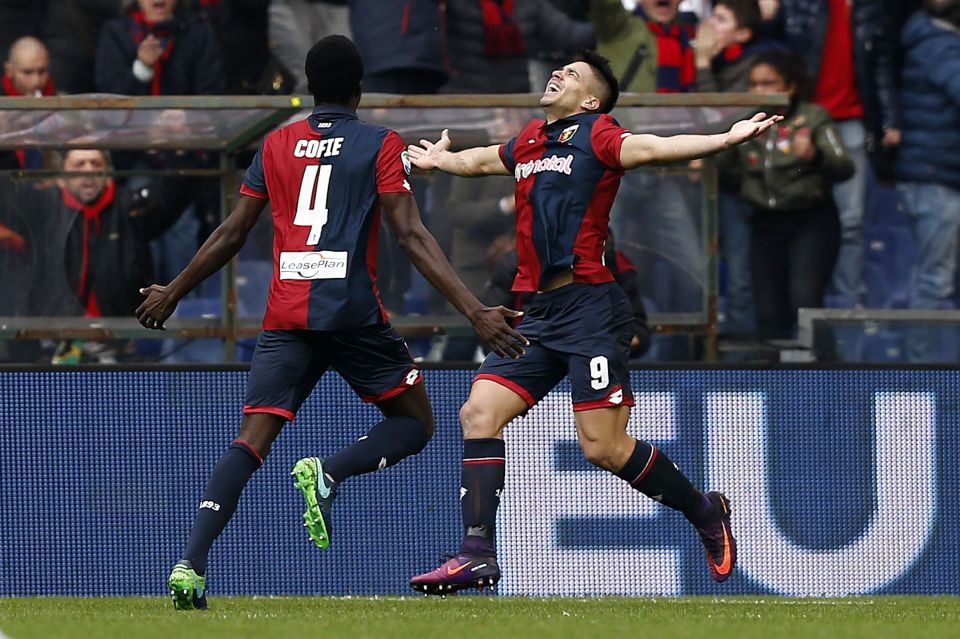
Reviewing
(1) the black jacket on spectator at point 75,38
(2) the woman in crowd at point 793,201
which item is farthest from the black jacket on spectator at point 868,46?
(1) the black jacket on spectator at point 75,38

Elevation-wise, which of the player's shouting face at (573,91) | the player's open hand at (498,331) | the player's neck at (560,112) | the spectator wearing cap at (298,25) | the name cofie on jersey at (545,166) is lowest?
the player's open hand at (498,331)

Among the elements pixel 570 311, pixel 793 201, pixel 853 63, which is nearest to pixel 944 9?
pixel 853 63

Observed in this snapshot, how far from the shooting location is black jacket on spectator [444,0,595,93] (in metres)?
11.2

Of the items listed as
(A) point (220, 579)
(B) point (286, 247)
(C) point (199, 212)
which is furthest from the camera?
(C) point (199, 212)

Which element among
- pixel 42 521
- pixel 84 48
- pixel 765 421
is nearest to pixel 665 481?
pixel 765 421

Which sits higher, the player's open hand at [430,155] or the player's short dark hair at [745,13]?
the player's short dark hair at [745,13]

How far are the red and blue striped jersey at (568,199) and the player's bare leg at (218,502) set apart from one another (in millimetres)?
1223

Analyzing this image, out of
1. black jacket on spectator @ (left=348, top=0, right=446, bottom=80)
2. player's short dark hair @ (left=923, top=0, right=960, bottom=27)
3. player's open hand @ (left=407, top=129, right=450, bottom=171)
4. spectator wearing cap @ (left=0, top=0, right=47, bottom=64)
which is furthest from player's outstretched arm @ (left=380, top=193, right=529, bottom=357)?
player's short dark hair @ (left=923, top=0, right=960, bottom=27)

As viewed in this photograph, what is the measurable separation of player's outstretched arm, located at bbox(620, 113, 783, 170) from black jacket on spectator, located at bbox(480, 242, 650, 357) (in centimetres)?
223

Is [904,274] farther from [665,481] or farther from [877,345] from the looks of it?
[665,481]

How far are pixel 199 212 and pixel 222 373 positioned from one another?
137 cm

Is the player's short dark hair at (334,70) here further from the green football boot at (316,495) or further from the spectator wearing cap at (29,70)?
the spectator wearing cap at (29,70)

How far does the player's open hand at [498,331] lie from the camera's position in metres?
Result: 6.75

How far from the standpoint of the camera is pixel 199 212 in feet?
33.0
